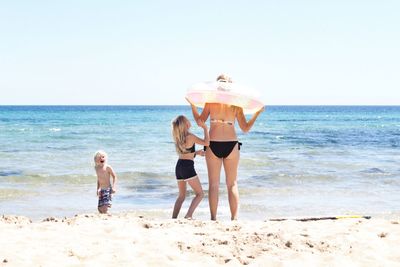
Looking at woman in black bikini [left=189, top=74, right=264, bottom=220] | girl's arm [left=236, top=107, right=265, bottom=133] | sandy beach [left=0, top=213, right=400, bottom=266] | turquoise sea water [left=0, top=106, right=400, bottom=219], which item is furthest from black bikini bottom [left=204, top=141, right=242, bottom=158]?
turquoise sea water [left=0, top=106, right=400, bottom=219]

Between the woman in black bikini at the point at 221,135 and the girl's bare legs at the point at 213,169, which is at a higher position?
the woman in black bikini at the point at 221,135

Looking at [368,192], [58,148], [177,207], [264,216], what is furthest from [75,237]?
[58,148]

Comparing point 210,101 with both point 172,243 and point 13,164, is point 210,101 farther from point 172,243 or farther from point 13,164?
point 13,164

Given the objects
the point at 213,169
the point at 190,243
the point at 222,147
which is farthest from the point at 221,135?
the point at 190,243

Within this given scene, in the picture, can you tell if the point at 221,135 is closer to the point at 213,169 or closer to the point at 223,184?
the point at 213,169

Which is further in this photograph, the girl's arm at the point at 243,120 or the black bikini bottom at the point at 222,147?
the girl's arm at the point at 243,120

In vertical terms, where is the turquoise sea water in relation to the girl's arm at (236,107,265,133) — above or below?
below

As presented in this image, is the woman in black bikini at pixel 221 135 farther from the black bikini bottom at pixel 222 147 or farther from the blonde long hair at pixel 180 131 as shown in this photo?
the blonde long hair at pixel 180 131

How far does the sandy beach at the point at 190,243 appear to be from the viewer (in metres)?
5.05

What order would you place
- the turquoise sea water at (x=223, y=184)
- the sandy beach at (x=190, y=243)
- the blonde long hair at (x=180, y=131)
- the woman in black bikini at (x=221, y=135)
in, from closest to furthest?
the sandy beach at (x=190, y=243) < the woman in black bikini at (x=221, y=135) < the blonde long hair at (x=180, y=131) < the turquoise sea water at (x=223, y=184)

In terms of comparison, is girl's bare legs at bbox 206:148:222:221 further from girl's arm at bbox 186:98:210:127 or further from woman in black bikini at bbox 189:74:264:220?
girl's arm at bbox 186:98:210:127

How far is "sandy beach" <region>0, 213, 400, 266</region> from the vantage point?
5.05 meters

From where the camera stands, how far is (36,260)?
4.89m

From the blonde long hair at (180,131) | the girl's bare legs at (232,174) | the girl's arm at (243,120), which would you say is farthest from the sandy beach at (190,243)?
the girl's arm at (243,120)
